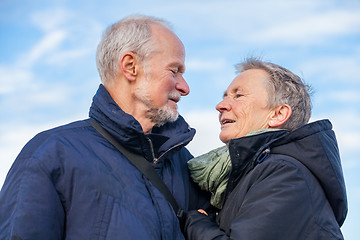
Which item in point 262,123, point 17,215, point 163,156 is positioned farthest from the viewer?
point 262,123

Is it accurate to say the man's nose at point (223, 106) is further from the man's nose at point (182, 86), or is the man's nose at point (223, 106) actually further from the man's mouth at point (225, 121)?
the man's nose at point (182, 86)

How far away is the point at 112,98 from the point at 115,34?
1.78ft

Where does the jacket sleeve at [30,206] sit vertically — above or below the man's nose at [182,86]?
below

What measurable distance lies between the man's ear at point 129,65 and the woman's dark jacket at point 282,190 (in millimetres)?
964

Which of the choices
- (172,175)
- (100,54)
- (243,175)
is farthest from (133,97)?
(243,175)

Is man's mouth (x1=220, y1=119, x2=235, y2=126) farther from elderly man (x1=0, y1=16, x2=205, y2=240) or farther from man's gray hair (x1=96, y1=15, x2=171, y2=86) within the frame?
man's gray hair (x1=96, y1=15, x2=171, y2=86)

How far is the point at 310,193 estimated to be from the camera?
312cm

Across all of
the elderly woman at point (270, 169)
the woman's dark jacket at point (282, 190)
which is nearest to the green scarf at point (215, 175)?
the elderly woman at point (270, 169)

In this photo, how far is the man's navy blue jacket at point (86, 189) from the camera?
2.73 metres

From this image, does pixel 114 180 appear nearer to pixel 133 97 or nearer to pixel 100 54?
pixel 133 97

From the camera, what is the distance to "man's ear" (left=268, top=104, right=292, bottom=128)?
3816mm

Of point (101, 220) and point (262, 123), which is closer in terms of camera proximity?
point (101, 220)

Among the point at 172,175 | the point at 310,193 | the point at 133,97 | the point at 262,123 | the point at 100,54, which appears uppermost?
the point at 100,54

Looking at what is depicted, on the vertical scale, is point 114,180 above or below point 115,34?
below
